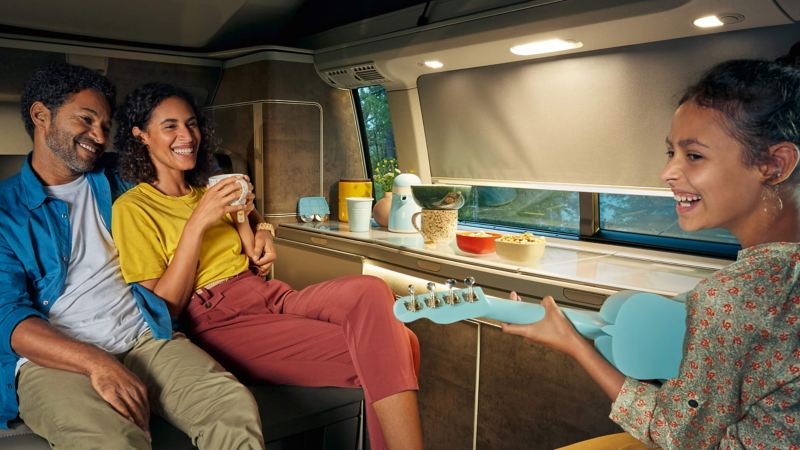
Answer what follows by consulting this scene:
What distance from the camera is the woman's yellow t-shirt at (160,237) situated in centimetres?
160

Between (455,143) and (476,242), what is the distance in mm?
830

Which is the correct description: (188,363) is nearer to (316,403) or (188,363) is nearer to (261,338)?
(261,338)

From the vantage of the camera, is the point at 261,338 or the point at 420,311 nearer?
the point at 420,311

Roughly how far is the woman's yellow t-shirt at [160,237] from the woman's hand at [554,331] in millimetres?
1027

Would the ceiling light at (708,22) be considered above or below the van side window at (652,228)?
above

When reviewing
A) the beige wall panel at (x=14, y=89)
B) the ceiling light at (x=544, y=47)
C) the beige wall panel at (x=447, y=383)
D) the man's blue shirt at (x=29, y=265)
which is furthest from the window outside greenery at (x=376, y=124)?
the man's blue shirt at (x=29, y=265)

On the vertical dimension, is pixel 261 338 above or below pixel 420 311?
below

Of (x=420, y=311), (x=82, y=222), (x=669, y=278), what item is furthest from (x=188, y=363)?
(x=669, y=278)

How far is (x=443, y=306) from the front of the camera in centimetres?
102

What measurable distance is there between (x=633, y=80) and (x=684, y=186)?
1386mm

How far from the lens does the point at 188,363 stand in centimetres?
148

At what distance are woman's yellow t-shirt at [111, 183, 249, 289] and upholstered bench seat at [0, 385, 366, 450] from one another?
1.21ft

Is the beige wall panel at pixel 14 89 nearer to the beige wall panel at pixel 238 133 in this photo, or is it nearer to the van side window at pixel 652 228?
the beige wall panel at pixel 238 133

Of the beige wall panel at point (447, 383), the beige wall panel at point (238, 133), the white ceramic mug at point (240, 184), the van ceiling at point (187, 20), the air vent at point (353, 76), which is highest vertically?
the van ceiling at point (187, 20)
